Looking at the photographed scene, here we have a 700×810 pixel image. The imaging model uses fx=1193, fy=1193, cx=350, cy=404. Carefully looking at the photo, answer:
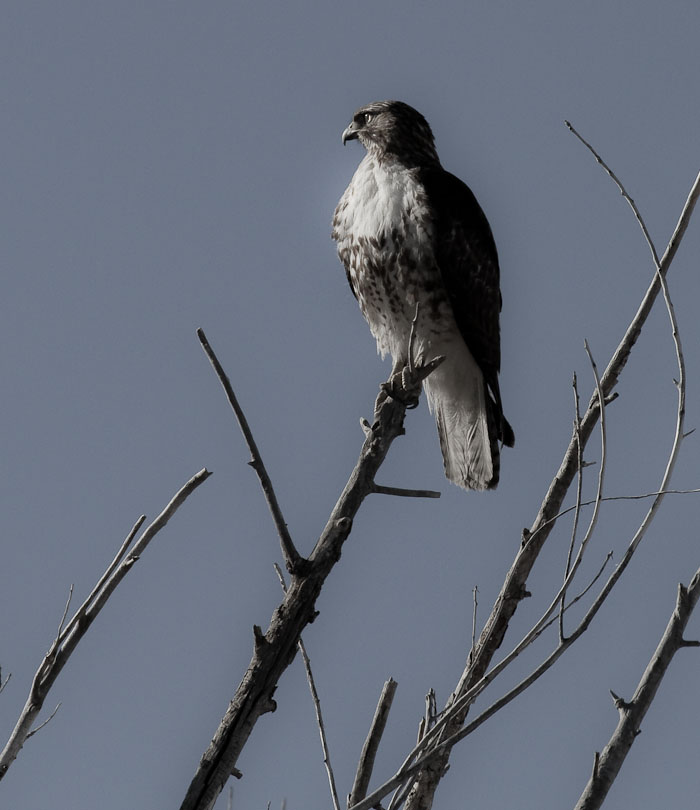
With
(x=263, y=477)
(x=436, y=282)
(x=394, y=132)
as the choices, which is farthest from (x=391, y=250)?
(x=263, y=477)

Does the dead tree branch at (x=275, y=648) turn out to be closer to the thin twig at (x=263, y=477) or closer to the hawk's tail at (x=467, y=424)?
the thin twig at (x=263, y=477)

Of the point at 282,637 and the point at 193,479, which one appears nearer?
the point at 193,479

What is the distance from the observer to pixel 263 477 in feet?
11.7

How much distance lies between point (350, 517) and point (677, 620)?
3.46 ft

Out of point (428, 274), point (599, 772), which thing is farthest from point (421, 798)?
point (428, 274)

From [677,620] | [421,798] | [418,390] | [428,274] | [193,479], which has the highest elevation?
[428,274]

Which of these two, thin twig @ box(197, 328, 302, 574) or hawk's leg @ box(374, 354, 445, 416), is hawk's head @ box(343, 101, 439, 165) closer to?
hawk's leg @ box(374, 354, 445, 416)

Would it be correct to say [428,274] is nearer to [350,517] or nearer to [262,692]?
[350,517]

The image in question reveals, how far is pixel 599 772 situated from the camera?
334 cm

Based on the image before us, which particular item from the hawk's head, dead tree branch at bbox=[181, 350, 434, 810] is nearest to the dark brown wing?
the hawk's head

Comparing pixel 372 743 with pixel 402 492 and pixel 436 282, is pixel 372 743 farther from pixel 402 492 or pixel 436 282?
pixel 436 282

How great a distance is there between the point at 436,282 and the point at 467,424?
82cm

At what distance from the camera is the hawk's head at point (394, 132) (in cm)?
702

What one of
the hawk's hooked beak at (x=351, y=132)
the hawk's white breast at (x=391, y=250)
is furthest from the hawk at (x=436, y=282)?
the hawk's hooked beak at (x=351, y=132)
